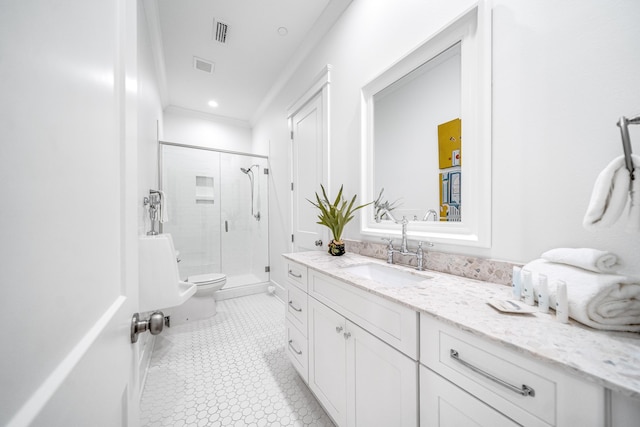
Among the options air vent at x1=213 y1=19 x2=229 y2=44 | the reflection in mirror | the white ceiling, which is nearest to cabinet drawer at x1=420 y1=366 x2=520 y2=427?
the reflection in mirror

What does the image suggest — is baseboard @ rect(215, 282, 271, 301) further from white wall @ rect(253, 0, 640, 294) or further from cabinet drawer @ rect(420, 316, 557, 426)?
cabinet drawer @ rect(420, 316, 557, 426)

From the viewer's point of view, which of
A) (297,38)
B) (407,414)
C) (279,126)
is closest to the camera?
(407,414)

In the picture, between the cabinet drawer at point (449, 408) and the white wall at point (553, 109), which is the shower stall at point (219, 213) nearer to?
the white wall at point (553, 109)

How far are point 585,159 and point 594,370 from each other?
2.27 feet

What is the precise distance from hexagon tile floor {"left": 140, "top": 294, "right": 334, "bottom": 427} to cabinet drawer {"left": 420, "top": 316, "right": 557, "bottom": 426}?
962mm

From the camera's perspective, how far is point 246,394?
145 centimetres

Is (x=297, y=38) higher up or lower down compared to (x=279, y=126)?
higher up

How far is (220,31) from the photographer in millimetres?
2166

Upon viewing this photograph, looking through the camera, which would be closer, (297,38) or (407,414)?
(407,414)

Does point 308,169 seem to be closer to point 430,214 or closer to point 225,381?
point 430,214

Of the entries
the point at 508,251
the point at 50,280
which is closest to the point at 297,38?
the point at 508,251

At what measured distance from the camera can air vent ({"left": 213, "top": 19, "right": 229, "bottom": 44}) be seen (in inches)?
82.0

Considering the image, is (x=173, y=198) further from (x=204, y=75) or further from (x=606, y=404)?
(x=606, y=404)

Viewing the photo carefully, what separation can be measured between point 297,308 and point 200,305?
1.49 meters
